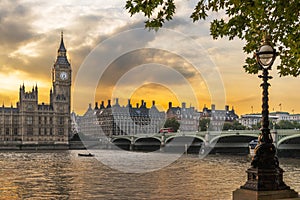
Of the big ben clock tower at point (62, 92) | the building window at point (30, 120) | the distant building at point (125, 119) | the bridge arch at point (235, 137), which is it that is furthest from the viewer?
the distant building at point (125, 119)

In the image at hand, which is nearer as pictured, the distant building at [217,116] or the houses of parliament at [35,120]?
the houses of parliament at [35,120]

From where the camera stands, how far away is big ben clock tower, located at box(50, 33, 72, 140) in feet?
Result: 298

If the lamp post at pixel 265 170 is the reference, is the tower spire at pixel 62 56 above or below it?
above

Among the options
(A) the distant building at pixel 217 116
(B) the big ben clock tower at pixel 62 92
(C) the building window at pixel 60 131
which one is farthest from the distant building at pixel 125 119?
(A) the distant building at pixel 217 116

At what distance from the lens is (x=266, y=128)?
6.93m

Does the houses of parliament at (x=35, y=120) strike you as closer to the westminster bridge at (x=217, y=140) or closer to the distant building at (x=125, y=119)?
the distant building at (x=125, y=119)

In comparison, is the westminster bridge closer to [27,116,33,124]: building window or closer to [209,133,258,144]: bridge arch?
[209,133,258,144]: bridge arch

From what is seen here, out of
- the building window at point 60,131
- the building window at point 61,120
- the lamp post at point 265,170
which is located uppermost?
the lamp post at point 265,170

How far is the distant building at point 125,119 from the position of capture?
3984 inches

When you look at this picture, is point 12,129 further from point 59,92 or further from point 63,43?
point 63,43

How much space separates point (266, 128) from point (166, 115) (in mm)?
99830

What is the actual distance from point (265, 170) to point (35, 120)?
8443 cm

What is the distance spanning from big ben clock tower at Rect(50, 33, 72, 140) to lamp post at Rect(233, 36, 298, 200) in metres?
84.6

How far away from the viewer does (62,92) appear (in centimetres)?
9719
